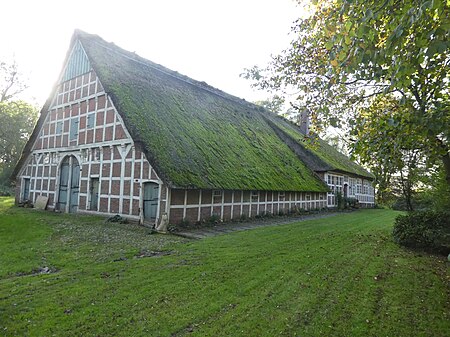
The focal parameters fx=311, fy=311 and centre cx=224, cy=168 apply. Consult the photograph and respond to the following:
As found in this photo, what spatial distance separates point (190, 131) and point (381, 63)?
12.5 metres

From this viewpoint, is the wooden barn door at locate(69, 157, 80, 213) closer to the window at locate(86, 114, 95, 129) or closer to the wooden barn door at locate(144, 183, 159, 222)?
the window at locate(86, 114, 95, 129)

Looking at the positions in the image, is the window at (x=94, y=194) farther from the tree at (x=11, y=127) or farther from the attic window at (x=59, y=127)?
the tree at (x=11, y=127)

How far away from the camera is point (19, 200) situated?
67.0 ft

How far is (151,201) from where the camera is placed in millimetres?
12875

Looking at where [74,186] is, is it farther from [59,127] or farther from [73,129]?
[59,127]

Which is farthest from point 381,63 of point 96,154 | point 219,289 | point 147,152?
point 96,154

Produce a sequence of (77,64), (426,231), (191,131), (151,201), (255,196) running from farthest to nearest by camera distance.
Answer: (77,64)
(255,196)
(191,131)
(151,201)
(426,231)

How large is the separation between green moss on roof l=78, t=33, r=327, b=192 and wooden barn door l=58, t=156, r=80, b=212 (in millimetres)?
5407

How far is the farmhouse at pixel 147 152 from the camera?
13.0m

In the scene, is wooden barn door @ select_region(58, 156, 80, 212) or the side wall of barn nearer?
the side wall of barn

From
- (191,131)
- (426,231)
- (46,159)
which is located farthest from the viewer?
(46,159)

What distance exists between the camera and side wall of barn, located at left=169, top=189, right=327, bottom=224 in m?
12.6

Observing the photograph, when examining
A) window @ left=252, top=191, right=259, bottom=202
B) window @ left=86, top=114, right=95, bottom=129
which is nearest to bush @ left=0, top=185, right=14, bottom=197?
window @ left=86, top=114, right=95, bottom=129

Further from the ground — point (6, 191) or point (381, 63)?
point (381, 63)
